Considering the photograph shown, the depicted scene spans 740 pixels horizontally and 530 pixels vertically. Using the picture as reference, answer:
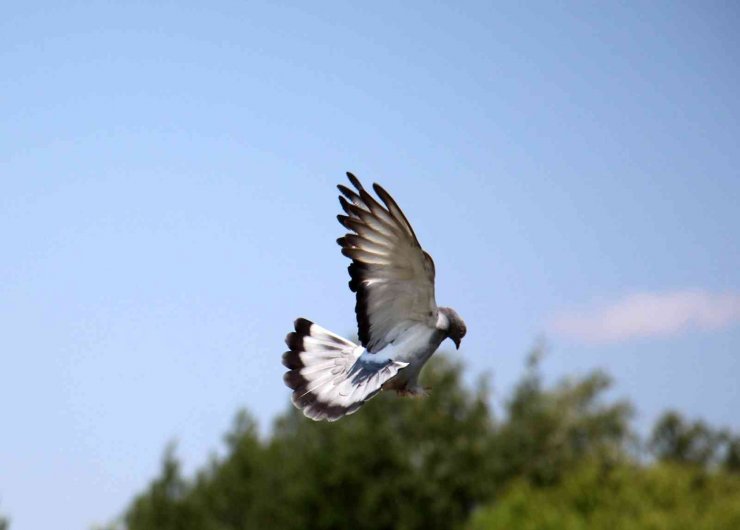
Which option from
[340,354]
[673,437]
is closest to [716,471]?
[673,437]

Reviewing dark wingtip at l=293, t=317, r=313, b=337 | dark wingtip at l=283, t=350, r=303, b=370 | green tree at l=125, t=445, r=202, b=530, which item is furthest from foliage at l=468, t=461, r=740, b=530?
dark wingtip at l=283, t=350, r=303, b=370

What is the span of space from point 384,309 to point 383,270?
5.5 inches

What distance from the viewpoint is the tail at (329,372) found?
392 cm

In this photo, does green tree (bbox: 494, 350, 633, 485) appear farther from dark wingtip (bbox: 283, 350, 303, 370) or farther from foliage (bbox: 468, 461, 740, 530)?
dark wingtip (bbox: 283, 350, 303, 370)

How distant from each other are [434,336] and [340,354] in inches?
22.8

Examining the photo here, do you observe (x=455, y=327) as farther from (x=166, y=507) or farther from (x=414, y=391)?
(x=166, y=507)

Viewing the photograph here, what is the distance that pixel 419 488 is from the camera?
78.3 feet

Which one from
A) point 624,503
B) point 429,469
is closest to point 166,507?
point 429,469

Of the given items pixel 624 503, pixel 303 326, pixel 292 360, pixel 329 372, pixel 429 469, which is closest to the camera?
pixel 329 372

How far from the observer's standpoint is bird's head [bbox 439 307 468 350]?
13.2 ft

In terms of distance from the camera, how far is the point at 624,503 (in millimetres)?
20438

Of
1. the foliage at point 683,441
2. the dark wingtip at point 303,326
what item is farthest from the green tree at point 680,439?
the dark wingtip at point 303,326

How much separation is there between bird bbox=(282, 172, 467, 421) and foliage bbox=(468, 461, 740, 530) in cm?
1615

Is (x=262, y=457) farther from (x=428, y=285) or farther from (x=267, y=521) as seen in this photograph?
(x=428, y=285)
